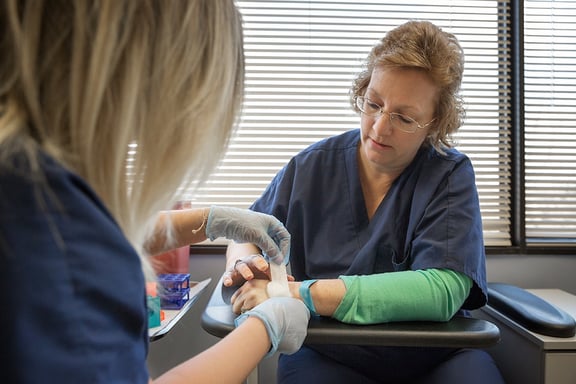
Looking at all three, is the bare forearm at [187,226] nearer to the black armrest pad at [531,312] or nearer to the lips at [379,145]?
the lips at [379,145]

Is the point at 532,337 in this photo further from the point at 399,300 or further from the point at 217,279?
the point at 217,279

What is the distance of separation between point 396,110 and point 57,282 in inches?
42.0

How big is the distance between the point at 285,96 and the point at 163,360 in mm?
1270

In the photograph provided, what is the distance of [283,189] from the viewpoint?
1430 millimetres

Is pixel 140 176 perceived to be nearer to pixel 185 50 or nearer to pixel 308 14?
pixel 185 50

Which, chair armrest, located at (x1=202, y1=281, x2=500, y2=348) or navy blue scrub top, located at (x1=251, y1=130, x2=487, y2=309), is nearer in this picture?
chair armrest, located at (x1=202, y1=281, x2=500, y2=348)

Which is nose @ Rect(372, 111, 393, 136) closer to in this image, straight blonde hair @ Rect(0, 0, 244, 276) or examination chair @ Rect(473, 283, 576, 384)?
examination chair @ Rect(473, 283, 576, 384)

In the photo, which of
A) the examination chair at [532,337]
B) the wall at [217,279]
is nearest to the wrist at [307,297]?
the examination chair at [532,337]

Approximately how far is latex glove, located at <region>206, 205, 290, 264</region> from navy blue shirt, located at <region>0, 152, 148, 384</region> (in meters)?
0.68

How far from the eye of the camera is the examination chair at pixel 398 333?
0.96 metres

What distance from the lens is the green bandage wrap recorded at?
3.47 feet

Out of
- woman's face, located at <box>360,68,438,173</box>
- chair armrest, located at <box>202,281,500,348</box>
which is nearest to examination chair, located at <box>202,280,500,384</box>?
chair armrest, located at <box>202,281,500,348</box>

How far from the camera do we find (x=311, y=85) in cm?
206

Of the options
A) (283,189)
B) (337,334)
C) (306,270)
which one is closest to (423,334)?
(337,334)
